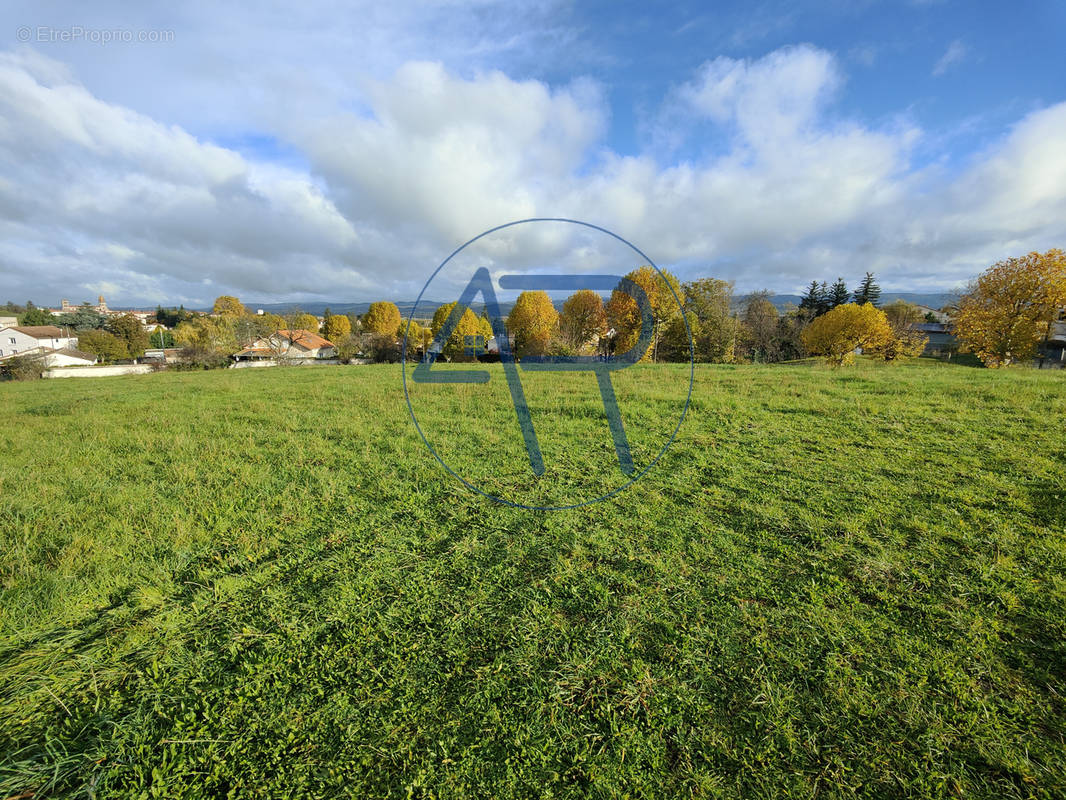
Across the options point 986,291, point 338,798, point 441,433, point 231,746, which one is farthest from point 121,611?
point 986,291

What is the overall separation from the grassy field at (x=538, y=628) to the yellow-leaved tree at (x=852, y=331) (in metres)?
37.0

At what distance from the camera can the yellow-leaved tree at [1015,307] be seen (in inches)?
987

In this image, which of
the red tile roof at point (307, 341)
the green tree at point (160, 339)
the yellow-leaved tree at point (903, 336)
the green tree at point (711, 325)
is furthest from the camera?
the green tree at point (160, 339)

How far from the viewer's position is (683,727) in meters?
2.37

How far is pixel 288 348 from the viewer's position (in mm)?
48906

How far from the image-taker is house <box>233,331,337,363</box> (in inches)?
1740

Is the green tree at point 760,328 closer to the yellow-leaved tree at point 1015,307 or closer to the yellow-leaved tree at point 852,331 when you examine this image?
the yellow-leaved tree at point 852,331

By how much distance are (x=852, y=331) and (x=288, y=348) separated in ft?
200

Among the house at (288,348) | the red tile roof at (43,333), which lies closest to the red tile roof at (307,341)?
the house at (288,348)

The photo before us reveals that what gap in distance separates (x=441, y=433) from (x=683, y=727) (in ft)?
20.3

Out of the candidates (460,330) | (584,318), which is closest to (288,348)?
(460,330)

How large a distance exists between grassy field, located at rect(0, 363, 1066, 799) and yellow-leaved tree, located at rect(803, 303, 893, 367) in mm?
37035

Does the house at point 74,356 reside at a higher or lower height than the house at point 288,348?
lower

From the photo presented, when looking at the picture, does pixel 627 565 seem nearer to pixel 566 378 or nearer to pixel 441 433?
pixel 441 433
